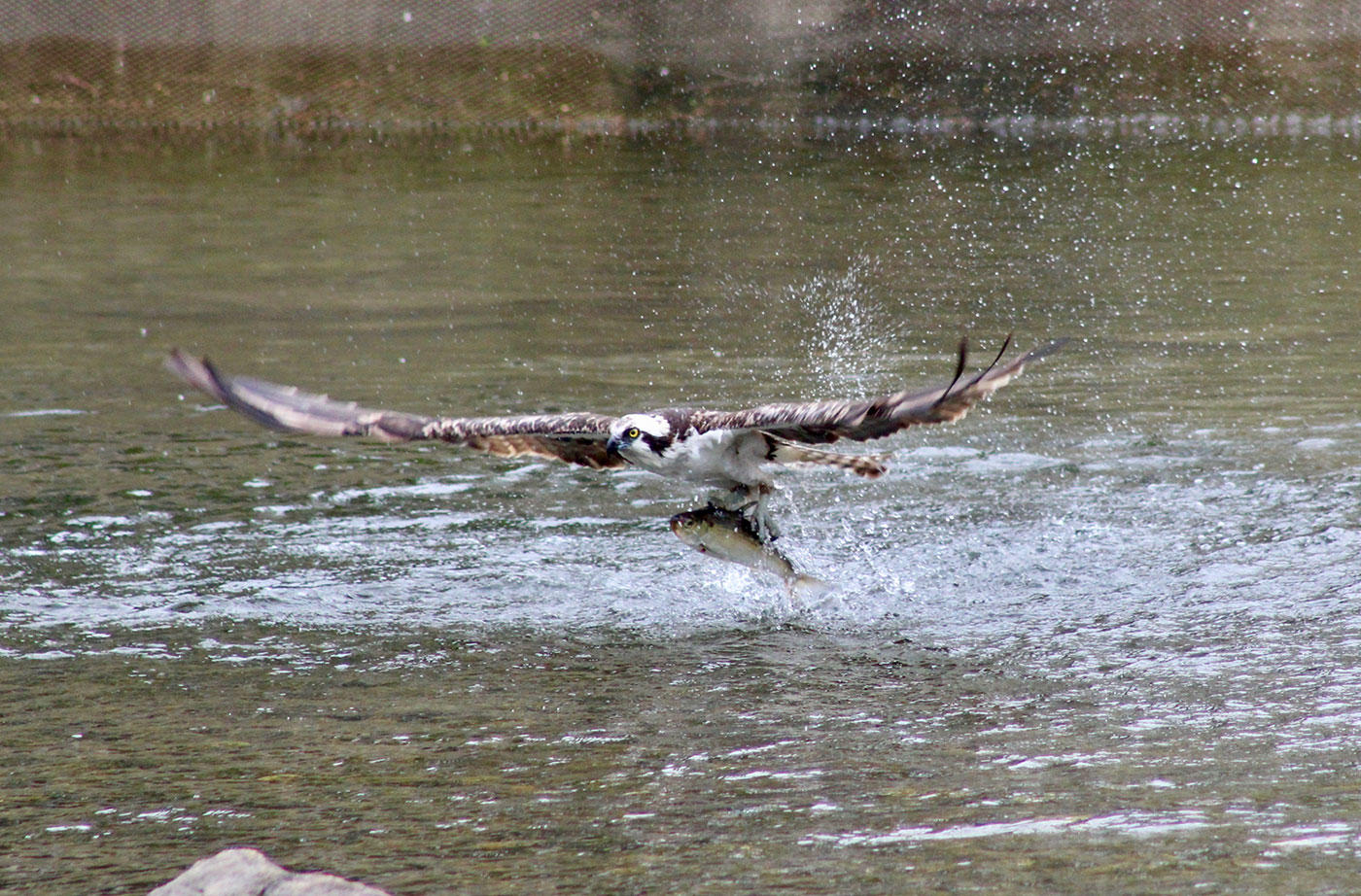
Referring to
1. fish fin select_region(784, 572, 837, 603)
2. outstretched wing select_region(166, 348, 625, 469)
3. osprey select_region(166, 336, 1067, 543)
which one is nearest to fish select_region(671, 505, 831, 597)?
fish fin select_region(784, 572, 837, 603)

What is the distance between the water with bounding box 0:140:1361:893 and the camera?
201 inches

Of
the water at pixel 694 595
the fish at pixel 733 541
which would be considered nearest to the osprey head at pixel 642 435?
the fish at pixel 733 541

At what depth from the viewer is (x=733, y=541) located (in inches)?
288

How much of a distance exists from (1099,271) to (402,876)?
11.9 meters

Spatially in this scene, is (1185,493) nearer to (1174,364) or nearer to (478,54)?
(1174,364)

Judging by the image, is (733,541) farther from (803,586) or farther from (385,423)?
(385,423)

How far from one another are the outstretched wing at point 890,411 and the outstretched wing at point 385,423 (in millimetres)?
1045

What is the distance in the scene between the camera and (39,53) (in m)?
25.6

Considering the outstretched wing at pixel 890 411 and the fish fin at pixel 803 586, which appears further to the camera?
the fish fin at pixel 803 586

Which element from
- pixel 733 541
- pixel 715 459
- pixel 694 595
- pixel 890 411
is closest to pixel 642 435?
pixel 715 459

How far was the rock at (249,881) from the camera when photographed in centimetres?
388

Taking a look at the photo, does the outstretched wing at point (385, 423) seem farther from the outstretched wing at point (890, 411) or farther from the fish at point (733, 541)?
the outstretched wing at point (890, 411)

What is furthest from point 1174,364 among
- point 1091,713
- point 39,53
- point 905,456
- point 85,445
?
point 39,53

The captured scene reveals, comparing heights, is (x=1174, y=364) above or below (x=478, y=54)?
below
